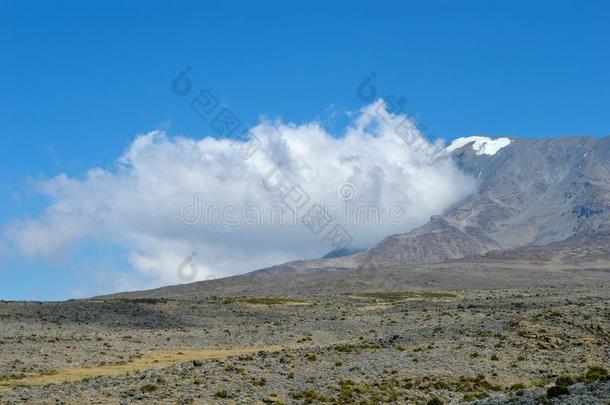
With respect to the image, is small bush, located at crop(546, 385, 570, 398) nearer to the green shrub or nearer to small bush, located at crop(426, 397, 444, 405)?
small bush, located at crop(426, 397, 444, 405)

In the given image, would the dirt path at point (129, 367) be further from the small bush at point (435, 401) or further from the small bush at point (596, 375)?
the small bush at point (596, 375)

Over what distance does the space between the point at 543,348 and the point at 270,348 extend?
2083 cm

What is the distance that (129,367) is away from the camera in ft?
159

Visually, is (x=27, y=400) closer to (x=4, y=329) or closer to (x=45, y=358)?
(x=45, y=358)

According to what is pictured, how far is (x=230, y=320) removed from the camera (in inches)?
3386

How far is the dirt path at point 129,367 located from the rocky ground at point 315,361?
110 mm

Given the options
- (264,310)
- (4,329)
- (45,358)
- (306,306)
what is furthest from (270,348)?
(306,306)

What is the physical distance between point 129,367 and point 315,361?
12501 millimetres

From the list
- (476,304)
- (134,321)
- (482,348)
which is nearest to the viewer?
(482,348)

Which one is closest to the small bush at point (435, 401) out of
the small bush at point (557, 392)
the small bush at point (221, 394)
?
the small bush at point (557, 392)

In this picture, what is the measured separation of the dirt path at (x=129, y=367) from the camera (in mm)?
42562

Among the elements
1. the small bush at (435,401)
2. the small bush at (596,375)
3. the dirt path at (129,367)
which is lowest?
the small bush at (596,375)

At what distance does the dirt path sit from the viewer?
140 ft

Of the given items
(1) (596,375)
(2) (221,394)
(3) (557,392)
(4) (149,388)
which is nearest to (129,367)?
(4) (149,388)
